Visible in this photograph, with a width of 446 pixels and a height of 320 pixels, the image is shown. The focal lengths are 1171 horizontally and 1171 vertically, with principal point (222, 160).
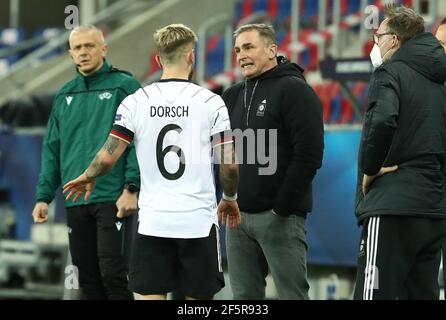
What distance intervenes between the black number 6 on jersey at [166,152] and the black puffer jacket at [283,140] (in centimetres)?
88

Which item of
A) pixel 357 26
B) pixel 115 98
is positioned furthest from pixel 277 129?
pixel 357 26

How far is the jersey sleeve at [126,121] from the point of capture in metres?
6.45

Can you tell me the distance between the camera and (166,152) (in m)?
6.41

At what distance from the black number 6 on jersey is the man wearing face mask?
0.99m

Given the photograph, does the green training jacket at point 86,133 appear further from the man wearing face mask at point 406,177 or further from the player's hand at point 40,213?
the man wearing face mask at point 406,177

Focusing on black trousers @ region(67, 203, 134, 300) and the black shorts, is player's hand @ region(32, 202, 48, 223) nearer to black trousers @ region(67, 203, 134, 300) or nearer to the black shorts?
black trousers @ region(67, 203, 134, 300)

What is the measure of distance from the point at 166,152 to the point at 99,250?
1.71 m

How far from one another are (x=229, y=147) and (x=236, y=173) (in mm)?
165

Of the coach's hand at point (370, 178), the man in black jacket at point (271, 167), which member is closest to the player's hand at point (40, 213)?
the man in black jacket at point (271, 167)

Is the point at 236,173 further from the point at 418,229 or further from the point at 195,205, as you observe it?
the point at 418,229

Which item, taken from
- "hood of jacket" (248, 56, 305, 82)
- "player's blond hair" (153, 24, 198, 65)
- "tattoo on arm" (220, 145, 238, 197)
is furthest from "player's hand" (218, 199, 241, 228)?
"hood of jacket" (248, 56, 305, 82)

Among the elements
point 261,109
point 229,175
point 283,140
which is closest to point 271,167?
point 283,140

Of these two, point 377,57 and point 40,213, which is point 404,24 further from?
point 40,213

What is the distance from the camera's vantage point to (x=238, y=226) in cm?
739
